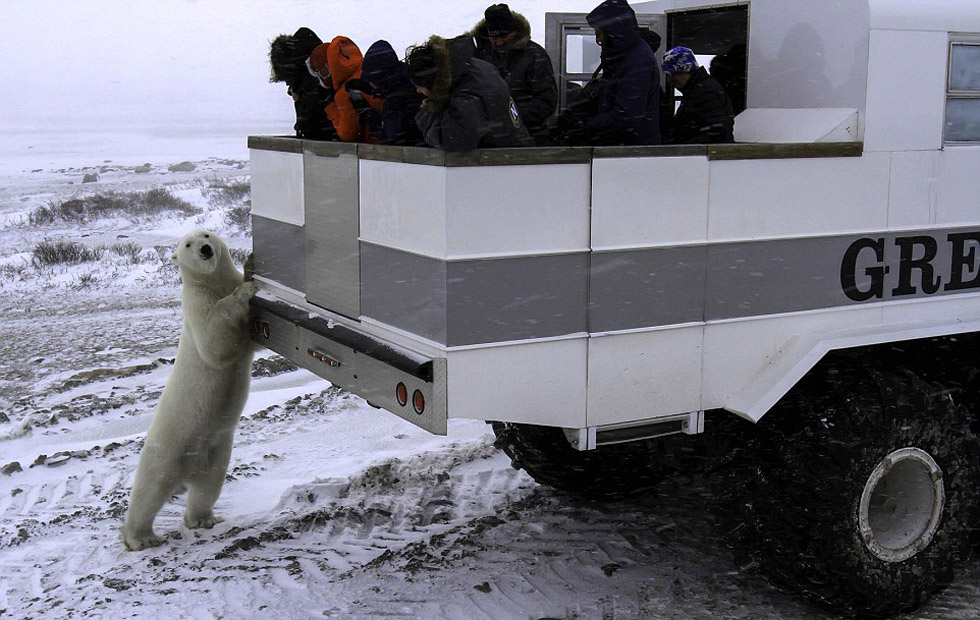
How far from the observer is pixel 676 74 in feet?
16.0

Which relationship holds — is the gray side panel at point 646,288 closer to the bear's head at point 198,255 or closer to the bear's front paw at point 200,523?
the bear's head at point 198,255

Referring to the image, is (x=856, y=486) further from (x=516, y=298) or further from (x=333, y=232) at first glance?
(x=333, y=232)

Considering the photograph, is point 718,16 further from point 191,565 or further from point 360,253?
point 191,565

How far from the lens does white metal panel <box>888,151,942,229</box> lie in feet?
13.8

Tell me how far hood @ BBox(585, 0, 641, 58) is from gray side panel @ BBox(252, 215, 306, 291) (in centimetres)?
165

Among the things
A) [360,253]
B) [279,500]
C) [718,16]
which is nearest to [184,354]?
[279,500]

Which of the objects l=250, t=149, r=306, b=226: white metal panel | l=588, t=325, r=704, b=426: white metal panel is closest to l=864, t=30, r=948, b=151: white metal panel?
l=588, t=325, r=704, b=426: white metal panel

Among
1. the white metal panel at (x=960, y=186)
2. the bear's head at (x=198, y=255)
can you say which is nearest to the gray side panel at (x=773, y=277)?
the white metal panel at (x=960, y=186)

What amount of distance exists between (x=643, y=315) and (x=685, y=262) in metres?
0.27

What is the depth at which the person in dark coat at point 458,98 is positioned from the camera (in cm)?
344

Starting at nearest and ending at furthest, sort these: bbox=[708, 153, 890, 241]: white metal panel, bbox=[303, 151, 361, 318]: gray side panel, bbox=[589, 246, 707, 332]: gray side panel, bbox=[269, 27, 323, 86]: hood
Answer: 1. bbox=[589, 246, 707, 332]: gray side panel
2. bbox=[708, 153, 890, 241]: white metal panel
3. bbox=[303, 151, 361, 318]: gray side panel
4. bbox=[269, 27, 323, 86]: hood

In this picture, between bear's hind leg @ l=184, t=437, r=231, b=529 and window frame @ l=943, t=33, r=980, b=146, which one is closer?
window frame @ l=943, t=33, r=980, b=146

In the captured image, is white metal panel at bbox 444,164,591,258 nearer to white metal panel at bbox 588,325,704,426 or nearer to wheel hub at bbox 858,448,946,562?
white metal panel at bbox 588,325,704,426

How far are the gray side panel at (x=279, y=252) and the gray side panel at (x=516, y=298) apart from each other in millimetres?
1354
